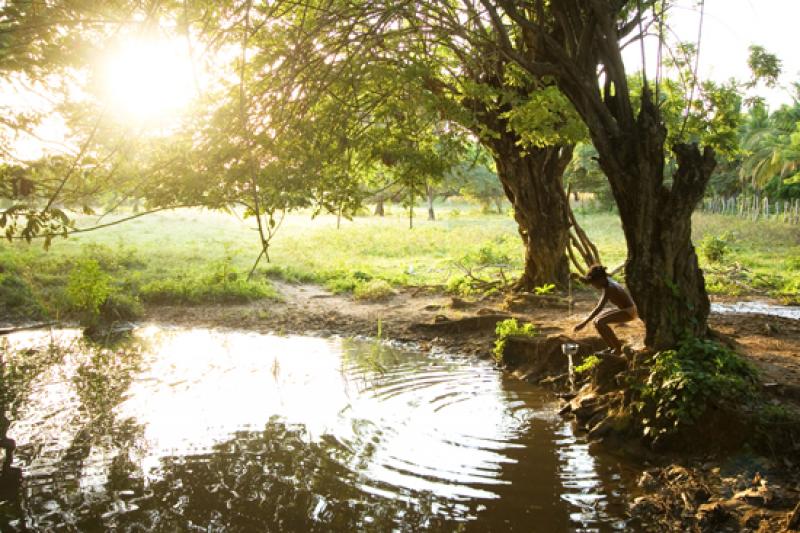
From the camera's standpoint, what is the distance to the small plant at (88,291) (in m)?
12.1

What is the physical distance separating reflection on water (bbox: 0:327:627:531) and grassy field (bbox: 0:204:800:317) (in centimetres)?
328

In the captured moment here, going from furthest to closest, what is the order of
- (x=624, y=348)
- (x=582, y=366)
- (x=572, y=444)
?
(x=582, y=366)
(x=624, y=348)
(x=572, y=444)

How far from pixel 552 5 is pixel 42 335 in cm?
1056

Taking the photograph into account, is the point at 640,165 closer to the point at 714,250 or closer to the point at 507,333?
the point at 507,333

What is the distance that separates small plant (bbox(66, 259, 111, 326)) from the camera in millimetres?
12094

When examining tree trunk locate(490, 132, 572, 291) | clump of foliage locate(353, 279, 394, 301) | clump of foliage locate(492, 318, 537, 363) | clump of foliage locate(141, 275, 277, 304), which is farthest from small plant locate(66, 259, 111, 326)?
tree trunk locate(490, 132, 572, 291)

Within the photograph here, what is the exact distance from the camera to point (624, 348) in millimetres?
7609

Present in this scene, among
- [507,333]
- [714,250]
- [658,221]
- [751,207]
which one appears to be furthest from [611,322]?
[751,207]

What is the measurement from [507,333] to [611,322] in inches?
98.1

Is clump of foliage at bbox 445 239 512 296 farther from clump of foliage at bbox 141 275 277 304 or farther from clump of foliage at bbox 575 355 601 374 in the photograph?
clump of foliage at bbox 575 355 601 374

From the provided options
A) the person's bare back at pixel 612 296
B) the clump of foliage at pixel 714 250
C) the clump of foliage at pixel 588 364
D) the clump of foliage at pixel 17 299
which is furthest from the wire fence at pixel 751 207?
the clump of foliage at pixel 17 299

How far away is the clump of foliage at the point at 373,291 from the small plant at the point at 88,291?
5.68 meters

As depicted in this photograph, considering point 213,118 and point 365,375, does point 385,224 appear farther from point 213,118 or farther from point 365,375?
point 213,118

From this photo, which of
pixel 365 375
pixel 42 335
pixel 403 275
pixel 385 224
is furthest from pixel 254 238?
pixel 365 375
